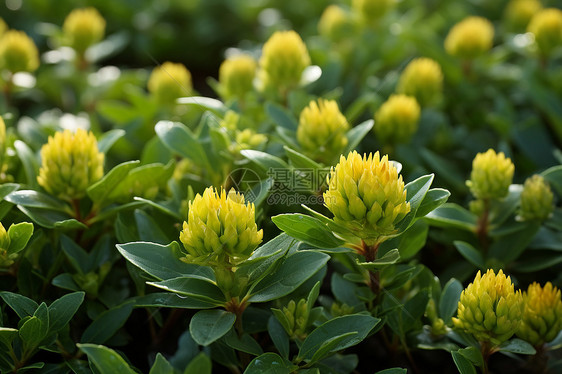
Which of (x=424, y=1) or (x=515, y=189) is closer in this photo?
(x=515, y=189)

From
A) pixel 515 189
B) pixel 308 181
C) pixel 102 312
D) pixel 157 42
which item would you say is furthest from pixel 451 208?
pixel 157 42

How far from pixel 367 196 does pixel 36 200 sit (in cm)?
80

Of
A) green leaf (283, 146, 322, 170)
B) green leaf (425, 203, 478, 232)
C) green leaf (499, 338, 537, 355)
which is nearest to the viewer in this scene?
green leaf (499, 338, 537, 355)

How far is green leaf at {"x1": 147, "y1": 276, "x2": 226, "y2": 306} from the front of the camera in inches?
45.4

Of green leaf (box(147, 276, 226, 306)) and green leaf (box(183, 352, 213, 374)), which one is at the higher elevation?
green leaf (box(147, 276, 226, 306))

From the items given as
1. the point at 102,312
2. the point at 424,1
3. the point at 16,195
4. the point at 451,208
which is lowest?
the point at 102,312

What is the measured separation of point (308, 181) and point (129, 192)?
1.57ft

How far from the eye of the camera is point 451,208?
1.57 metres

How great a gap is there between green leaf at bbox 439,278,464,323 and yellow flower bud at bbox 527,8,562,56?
1388 millimetres

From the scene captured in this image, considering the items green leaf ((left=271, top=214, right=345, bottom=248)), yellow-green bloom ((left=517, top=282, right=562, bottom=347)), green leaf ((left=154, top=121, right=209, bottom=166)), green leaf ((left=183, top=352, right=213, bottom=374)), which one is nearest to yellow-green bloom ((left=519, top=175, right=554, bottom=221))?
yellow-green bloom ((left=517, top=282, right=562, bottom=347))

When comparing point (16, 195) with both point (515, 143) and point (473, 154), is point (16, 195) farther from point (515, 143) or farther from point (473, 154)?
point (515, 143)

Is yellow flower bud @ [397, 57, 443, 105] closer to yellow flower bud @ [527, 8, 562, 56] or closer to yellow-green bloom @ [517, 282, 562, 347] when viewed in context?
yellow flower bud @ [527, 8, 562, 56]

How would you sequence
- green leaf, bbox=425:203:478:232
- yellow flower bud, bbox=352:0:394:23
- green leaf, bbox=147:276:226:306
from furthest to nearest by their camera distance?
yellow flower bud, bbox=352:0:394:23 < green leaf, bbox=425:203:478:232 < green leaf, bbox=147:276:226:306

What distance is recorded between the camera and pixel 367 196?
1.12 metres
